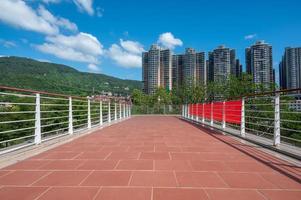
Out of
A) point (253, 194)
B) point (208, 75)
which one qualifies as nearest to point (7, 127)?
point (253, 194)

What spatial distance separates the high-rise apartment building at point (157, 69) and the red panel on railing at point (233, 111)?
5485 cm

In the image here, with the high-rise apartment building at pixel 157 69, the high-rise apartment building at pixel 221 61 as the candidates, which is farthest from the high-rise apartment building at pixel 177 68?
the high-rise apartment building at pixel 221 61

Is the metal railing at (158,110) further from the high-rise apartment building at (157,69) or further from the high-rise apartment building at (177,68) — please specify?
the high-rise apartment building at (177,68)

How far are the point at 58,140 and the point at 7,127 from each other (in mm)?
16785

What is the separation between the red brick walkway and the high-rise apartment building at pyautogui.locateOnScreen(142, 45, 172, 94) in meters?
59.1

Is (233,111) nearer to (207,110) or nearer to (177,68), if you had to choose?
(207,110)

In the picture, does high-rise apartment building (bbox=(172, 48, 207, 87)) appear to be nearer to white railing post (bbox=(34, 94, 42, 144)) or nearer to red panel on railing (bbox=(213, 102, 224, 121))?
red panel on railing (bbox=(213, 102, 224, 121))

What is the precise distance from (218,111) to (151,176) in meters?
6.90

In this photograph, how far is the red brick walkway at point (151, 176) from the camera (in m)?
2.56

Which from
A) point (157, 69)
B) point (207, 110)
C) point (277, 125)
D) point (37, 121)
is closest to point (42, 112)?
point (37, 121)

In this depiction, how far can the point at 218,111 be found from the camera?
31.4ft

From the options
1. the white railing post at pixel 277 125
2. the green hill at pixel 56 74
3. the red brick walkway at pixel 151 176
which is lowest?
the red brick walkway at pixel 151 176

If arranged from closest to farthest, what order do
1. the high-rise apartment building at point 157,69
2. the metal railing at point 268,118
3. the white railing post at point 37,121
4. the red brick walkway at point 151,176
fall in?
1. the red brick walkway at point 151,176
2. the metal railing at point 268,118
3. the white railing post at point 37,121
4. the high-rise apartment building at point 157,69

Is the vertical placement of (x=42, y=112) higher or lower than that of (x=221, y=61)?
lower
